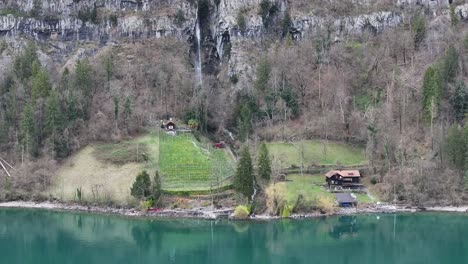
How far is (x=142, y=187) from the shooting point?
64.4 metres

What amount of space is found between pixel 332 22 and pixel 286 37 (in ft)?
28.9

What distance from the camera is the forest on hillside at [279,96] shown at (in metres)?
71.5

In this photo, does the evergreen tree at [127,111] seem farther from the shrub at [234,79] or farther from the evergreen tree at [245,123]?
the shrub at [234,79]

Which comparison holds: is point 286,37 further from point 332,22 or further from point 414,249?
point 414,249

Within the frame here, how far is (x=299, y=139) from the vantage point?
79.1 m

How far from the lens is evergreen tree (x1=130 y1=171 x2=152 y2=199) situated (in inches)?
2532

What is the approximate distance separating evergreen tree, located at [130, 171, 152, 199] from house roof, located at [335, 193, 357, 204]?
67.0ft

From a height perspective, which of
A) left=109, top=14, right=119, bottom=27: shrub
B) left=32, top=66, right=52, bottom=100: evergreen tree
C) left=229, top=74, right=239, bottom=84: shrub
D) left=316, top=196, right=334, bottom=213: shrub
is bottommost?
left=316, top=196, right=334, bottom=213: shrub

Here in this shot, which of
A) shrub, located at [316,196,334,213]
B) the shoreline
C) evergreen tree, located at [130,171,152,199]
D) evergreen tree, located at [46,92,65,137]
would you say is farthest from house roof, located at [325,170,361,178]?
evergreen tree, located at [46,92,65,137]

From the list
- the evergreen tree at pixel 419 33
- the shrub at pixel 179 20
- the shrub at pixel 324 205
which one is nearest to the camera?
the shrub at pixel 324 205

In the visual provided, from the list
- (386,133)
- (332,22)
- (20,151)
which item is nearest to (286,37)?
(332,22)

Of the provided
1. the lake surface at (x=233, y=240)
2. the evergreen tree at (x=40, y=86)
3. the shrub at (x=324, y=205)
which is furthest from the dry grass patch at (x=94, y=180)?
the shrub at (x=324, y=205)

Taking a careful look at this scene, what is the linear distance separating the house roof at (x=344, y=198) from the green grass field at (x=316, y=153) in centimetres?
837

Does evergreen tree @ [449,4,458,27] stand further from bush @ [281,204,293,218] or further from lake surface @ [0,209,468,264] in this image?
bush @ [281,204,293,218]
